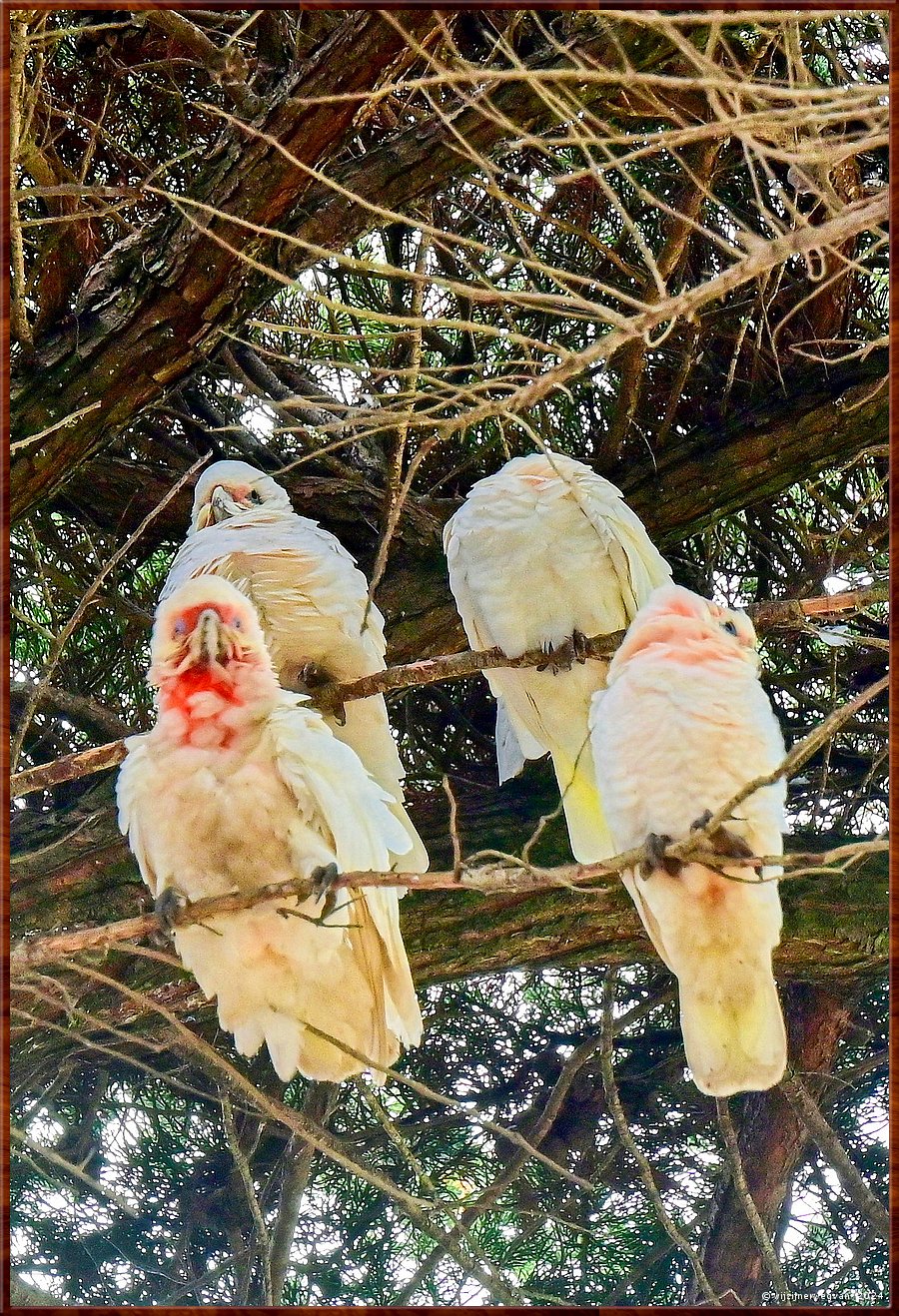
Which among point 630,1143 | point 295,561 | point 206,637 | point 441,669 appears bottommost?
point 630,1143

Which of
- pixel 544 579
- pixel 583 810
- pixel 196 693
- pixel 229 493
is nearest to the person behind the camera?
pixel 196 693

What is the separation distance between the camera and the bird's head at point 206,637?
147 cm

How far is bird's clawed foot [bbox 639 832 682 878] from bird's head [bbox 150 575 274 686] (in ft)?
1.61

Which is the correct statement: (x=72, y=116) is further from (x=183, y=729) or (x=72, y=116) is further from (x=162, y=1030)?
(x=162, y=1030)

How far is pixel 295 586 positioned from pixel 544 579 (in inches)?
14.3

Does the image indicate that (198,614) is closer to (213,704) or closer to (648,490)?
(213,704)

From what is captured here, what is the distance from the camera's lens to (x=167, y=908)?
1.44 metres

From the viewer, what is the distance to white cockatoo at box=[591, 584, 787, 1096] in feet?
4.51

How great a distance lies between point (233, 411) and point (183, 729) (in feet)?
1.67

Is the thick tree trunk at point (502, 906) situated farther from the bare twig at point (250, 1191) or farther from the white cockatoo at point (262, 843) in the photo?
the bare twig at point (250, 1191)

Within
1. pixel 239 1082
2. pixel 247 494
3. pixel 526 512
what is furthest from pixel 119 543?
pixel 239 1082

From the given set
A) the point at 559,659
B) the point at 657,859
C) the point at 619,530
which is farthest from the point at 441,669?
the point at 657,859

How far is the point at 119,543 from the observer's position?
1.79m

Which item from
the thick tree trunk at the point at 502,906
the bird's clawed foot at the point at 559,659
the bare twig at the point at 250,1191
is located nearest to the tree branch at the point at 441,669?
the bird's clawed foot at the point at 559,659
